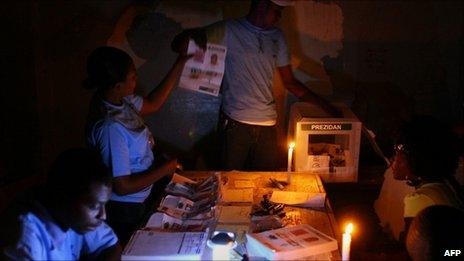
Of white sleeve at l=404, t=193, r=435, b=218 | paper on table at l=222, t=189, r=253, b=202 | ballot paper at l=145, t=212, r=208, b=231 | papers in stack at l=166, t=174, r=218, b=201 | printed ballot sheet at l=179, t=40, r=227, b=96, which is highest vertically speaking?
printed ballot sheet at l=179, t=40, r=227, b=96

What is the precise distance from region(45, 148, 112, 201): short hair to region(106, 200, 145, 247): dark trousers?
0.93 m

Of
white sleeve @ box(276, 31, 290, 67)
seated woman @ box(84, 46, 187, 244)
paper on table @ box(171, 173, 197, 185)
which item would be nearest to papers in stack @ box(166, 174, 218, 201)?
paper on table @ box(171, 173, 197, 185)

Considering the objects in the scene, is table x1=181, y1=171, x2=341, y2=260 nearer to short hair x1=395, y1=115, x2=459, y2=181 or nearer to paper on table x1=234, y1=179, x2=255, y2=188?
paper on table x1=234, y1=179, x2=255, y2=188

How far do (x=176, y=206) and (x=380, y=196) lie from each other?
1.90m

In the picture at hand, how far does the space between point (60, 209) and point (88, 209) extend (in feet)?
0.35

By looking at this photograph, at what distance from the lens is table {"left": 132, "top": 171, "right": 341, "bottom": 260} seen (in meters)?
2.55

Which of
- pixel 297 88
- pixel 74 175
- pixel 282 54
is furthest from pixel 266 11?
pixel 74 175

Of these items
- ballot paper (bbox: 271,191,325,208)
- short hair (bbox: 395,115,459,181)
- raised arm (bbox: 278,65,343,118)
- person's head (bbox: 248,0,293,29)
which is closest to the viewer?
short hair (bbox: 395,115,459,181)

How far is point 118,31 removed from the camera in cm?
484

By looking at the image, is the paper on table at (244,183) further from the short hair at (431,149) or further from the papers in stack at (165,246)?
the short hair at (431,149)

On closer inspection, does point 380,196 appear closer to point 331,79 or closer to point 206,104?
point 331,79

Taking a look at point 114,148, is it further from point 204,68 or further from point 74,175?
point 204,68

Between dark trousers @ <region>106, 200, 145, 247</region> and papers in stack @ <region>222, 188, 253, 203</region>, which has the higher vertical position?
papers in stack @ <region>222, 188, 253, 203</region>

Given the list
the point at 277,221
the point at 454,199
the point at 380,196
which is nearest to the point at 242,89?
the point at 380,196
